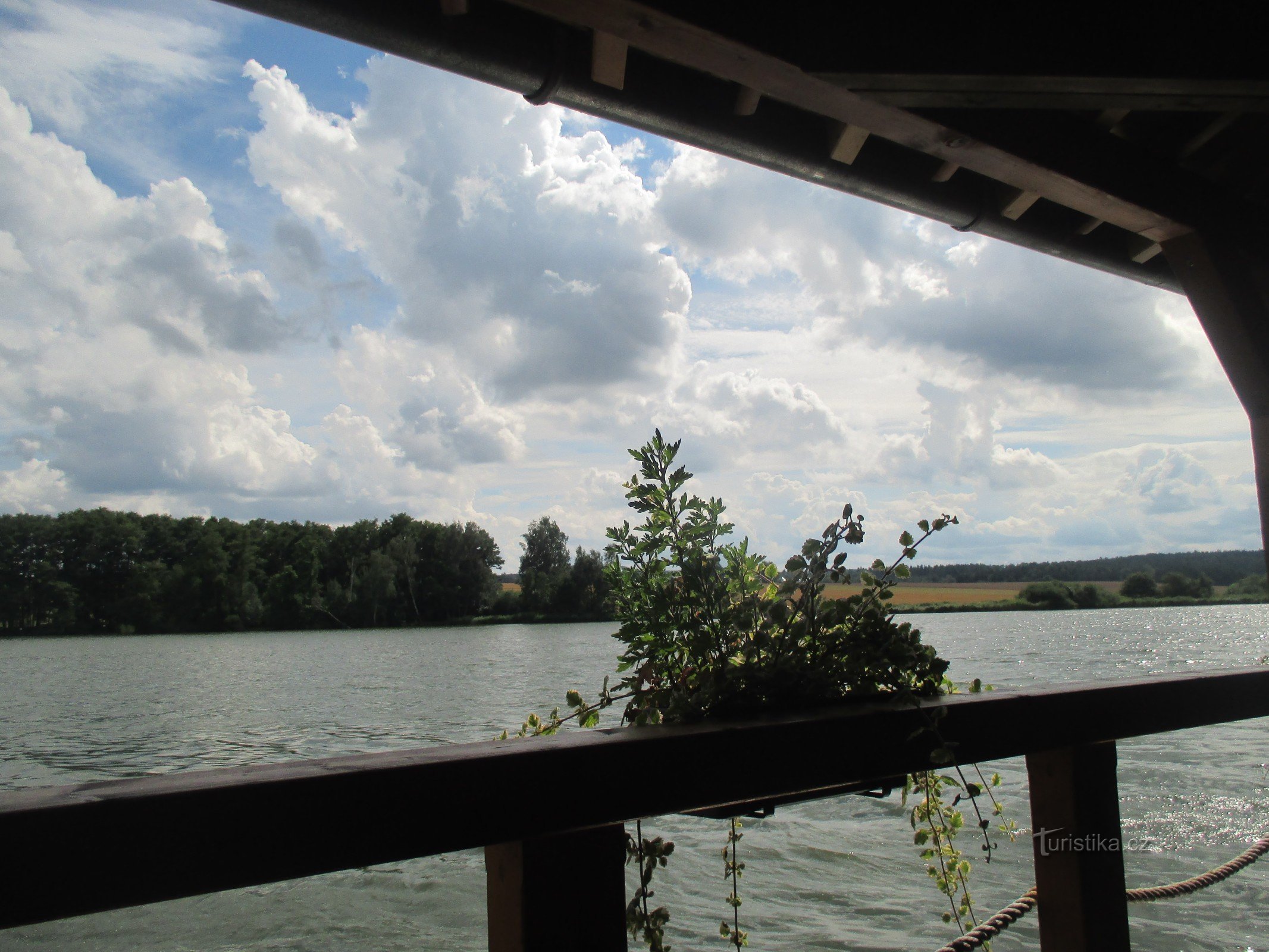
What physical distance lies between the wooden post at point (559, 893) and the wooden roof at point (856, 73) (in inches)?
41.9

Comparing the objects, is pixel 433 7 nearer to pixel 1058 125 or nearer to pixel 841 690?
pixel 841 690

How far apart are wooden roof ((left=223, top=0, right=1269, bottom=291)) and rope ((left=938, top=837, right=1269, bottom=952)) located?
1.40m

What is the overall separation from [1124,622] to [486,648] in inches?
1737

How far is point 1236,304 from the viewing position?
2.09 metres

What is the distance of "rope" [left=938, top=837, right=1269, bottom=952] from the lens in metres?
1.60

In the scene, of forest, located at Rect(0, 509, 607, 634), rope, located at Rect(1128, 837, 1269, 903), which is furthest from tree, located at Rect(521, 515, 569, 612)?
rope, located at Rect(1128, 837, 1269, 903)

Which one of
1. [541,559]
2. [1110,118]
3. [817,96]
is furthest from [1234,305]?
[541,559]

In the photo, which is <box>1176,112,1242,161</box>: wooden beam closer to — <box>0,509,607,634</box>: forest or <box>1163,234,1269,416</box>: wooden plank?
<box>1163,234,1269,416</box>: wooden plank

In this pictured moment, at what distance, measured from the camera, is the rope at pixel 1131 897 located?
160 centimetres

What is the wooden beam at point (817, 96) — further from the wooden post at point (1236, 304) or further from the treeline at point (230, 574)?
the treeline at point (230, 574)

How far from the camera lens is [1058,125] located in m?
1.80

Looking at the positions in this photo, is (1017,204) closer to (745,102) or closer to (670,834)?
(745,102)

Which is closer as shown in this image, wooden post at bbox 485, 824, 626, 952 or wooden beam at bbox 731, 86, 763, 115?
wooden post at bbox 485, 824, 626, 952

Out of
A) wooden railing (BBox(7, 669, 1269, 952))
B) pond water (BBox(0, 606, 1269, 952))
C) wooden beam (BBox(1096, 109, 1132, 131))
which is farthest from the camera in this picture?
pond water (BBox(0, 606, 1269, 952))
